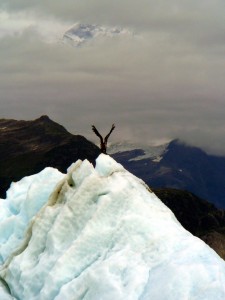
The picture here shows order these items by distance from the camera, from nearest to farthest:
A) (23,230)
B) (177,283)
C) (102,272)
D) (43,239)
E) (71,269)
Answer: (177,283) → (102,272) → (71,269) → (43,239) → (23,230)

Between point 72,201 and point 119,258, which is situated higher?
point 72,201

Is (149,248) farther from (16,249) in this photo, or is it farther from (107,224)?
(16,249)

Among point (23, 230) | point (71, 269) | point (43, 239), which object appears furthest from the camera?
point (23, 230)

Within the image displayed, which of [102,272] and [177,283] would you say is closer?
[177,283]

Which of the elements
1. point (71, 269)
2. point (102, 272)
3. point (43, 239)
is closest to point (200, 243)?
point (102, 272)

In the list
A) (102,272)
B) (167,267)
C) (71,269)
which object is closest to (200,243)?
(167,267)

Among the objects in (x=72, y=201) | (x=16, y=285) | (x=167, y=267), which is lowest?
(x=16, y=285)

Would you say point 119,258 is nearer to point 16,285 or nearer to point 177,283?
point 177,283
